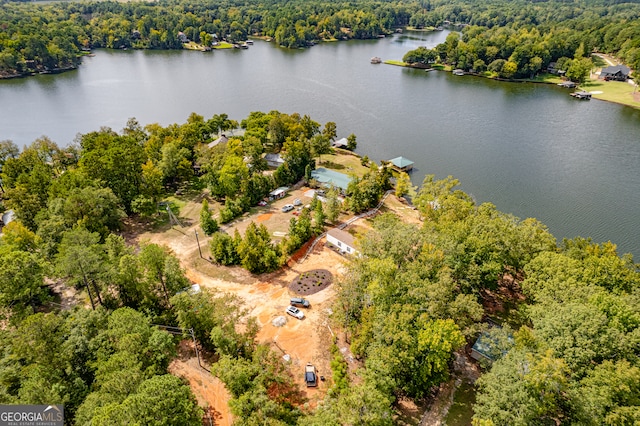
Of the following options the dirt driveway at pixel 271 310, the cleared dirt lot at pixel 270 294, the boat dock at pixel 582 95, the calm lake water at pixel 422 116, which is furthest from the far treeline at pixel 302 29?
the dirt driveway at pixel 271 310

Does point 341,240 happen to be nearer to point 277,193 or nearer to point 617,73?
point 277,193

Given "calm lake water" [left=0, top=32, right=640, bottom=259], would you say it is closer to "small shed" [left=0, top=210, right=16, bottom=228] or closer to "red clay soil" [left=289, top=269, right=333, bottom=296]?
"small shed" [left=0, top=210, right=16, bottom=228]

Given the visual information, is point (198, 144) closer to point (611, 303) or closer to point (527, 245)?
point (527, 245)

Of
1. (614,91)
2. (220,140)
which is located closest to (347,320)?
(220,140)

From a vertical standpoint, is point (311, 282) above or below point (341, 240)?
below

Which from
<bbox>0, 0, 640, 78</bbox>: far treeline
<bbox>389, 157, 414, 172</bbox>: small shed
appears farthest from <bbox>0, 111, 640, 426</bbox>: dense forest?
<bbox>0, 0, 640, 78</bbox>: far treeline

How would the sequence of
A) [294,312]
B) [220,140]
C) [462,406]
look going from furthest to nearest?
[220,140], [294,312], [462,406]

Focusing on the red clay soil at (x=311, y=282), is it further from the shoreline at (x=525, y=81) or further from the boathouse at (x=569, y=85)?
the boathouse at (x=569, y=85)
